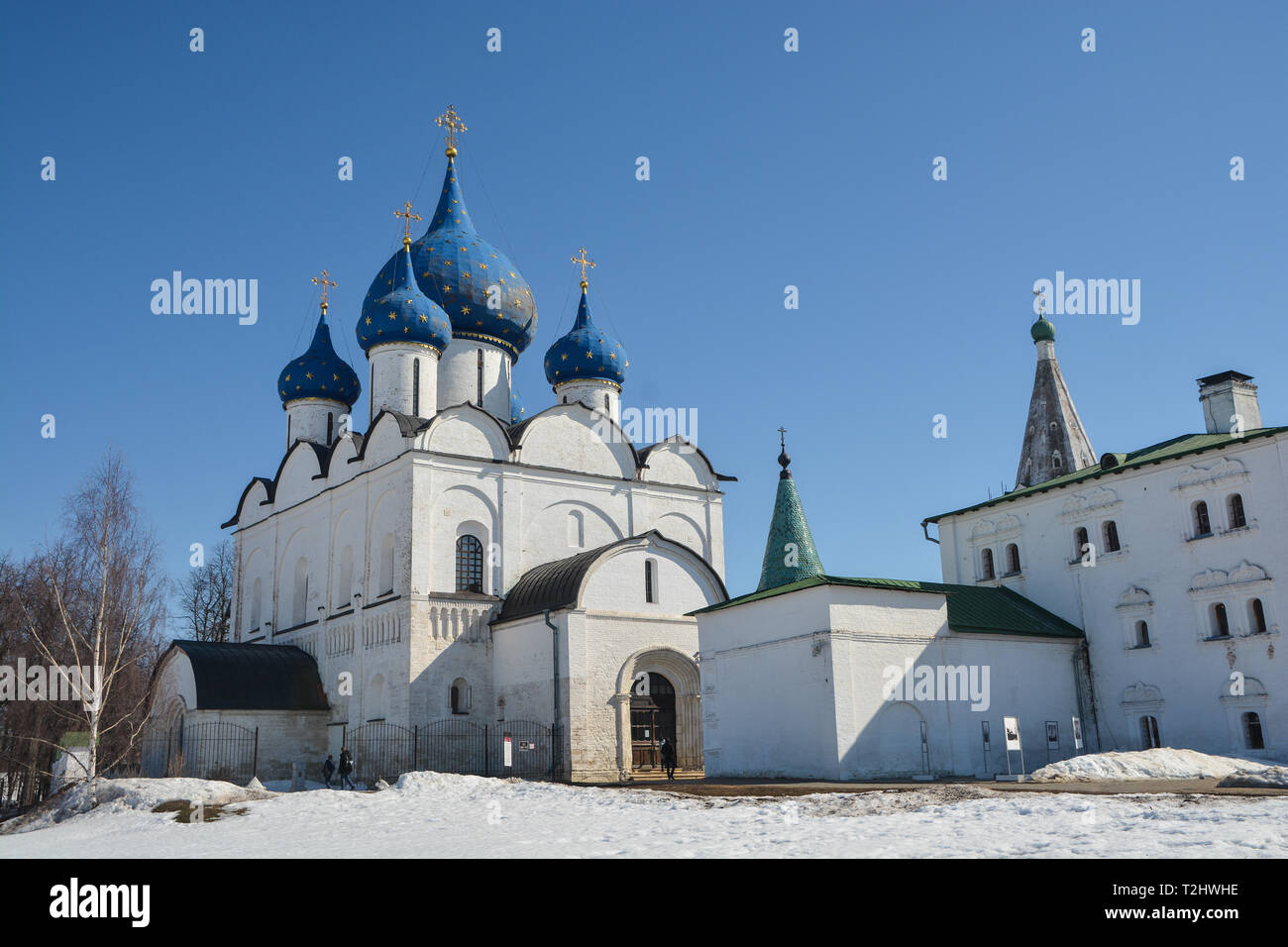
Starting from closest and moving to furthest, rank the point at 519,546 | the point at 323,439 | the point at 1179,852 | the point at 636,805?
the point at 1179,852
the point at 636,805
the point at 519,546
the point at 323,439

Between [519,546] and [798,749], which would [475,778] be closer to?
[798,749]

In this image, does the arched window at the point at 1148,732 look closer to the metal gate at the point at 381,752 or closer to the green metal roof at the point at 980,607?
the green metal roof at the point at 980,607

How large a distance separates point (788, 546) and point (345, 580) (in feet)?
37.4

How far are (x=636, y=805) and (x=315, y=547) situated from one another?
55.2ft

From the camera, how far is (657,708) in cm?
2369

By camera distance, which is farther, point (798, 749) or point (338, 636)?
point (338, 636)

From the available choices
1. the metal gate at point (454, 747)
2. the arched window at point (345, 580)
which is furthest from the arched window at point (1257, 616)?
the arched window at point (345, 580)

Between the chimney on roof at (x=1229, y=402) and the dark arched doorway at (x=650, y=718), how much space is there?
12.5 metres

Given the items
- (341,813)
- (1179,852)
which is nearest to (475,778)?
(341,813)

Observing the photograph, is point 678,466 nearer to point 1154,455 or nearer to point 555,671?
point 555,671

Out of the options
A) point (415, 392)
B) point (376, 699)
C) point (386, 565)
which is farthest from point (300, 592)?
point (415, 392)

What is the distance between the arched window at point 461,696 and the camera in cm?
2356

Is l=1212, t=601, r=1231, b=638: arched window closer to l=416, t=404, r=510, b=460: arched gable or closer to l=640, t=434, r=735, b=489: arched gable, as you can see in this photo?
l=640, t=434, r=735, b=489: arched gable

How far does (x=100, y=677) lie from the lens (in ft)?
56.9
